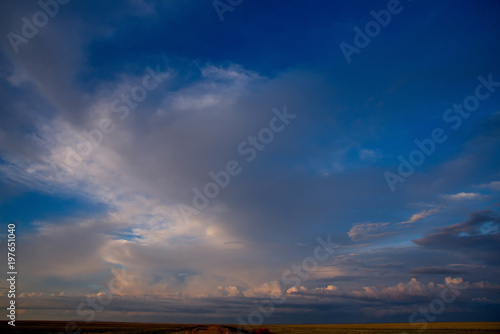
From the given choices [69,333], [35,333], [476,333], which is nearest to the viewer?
[476,333]

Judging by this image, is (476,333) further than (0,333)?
No

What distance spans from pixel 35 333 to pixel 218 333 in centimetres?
5056

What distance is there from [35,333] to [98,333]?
16.2 meters

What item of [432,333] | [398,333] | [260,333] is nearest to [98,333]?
[260,333]

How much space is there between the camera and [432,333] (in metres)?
79.1

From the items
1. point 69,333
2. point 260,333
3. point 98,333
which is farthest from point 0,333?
point 260,333

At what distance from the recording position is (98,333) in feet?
273

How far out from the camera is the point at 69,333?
85625mm

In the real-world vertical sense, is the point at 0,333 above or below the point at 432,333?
above

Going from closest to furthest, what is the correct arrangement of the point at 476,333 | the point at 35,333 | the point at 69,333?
the point at 476,333 → the point at 35,333 → the point at 69,333

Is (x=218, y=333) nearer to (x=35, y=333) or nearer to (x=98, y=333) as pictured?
(x=98, y=333)

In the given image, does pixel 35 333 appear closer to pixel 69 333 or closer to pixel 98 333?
pixel 69 333

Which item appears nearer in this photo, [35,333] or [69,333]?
[35,333]

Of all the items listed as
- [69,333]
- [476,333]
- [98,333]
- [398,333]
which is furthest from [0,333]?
[476,333]
